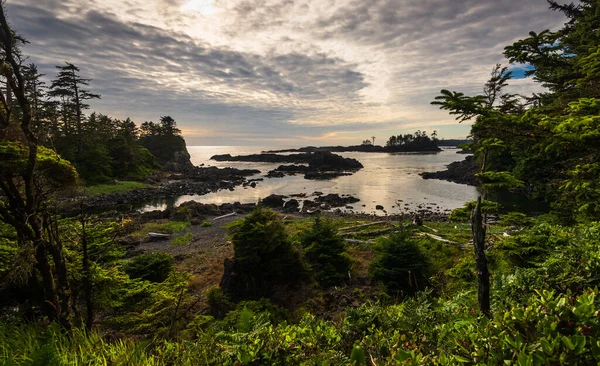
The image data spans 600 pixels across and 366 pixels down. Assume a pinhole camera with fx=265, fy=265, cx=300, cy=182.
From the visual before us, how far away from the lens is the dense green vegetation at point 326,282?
2.38 meters

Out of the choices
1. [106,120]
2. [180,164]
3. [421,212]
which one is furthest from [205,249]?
[180,164]

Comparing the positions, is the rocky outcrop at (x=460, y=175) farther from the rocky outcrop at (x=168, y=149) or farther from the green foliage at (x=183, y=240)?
the rocky outcrop at (x=168, y=149)

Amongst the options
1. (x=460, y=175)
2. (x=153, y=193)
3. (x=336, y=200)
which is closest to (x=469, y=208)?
(x=336, y=200)

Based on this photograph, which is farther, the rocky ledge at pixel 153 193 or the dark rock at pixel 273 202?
the dark rock at pixel 273 202

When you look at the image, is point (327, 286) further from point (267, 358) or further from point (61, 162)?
point (61, 162)

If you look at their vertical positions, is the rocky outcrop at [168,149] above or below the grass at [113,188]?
above

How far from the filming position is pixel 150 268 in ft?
31.9

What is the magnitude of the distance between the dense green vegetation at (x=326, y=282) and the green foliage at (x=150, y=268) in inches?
2.6

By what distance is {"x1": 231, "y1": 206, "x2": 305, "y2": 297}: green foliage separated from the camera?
959 centimetres

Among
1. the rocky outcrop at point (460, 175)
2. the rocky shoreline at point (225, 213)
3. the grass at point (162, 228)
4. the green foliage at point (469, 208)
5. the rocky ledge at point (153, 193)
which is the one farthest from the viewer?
the rocky outcrop at point (460, 175)

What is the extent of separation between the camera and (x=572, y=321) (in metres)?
1.79

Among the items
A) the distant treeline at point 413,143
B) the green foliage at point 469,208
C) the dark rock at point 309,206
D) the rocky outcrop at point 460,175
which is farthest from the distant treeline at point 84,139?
the distant treeline at point 413,143

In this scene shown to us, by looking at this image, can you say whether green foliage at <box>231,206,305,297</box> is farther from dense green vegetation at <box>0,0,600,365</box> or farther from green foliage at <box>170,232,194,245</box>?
green foliage at <box>170,232,194,245</box>

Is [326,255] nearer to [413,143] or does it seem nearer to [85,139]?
[85,139]
